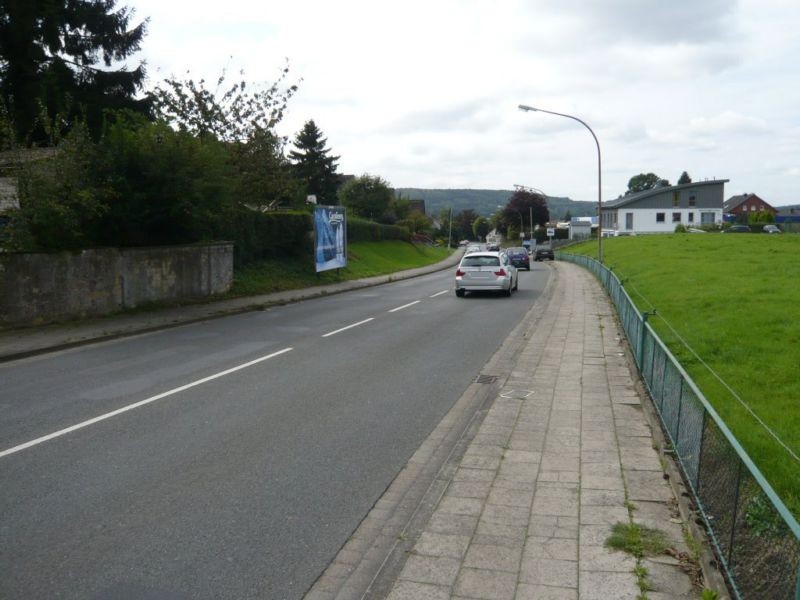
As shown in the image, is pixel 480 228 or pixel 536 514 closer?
pixel 536 514

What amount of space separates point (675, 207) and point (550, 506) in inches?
3716

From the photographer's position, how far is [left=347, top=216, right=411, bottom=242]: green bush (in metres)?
52.9

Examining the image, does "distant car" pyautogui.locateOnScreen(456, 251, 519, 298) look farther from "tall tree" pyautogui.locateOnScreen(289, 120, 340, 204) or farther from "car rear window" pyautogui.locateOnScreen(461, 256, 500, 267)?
"tall tree" pyautogui.locateOnScreen(289, 120, 340, 204)

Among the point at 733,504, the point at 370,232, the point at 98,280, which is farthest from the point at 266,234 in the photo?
the point at 370,232

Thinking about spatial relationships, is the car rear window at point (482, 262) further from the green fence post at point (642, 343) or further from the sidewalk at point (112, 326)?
the green fence post at point (642, 343)

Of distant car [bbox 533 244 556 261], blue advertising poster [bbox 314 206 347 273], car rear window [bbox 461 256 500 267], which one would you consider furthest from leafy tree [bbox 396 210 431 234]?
car rear window [bbox 461 256 500 267]

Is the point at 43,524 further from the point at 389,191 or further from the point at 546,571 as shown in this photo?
the point at 389,191

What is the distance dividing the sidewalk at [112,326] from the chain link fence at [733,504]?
35.9 ft

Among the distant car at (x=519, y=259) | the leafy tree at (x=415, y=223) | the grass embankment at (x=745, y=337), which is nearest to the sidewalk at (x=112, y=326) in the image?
the grass embankment at (x=745, y=337)

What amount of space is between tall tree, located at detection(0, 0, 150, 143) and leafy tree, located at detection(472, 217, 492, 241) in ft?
405

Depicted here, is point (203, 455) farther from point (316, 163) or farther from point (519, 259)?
point (316, 163)

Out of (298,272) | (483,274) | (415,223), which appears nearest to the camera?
(483,274)

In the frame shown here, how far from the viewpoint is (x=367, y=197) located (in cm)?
7856

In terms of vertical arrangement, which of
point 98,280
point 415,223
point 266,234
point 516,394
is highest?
point 415,223
